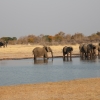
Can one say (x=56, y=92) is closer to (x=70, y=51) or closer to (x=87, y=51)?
(x=70, y=51)

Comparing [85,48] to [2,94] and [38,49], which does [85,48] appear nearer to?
[38,49]

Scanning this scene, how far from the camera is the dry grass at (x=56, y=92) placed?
31.0ft

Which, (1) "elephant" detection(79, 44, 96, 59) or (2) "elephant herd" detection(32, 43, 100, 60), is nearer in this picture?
(2) "elephant herd" detection(32, 43, 100, 60)

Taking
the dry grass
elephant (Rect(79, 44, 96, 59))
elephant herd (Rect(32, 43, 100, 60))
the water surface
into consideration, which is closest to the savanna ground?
the dry grass

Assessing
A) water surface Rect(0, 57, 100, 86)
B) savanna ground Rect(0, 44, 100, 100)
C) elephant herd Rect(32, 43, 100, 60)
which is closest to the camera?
savanna ground Rect(0, 44, 100, 100)

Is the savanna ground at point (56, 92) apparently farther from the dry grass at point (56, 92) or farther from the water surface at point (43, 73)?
the water surface at point (43, 73)

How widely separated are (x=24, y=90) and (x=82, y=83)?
232 centimetres

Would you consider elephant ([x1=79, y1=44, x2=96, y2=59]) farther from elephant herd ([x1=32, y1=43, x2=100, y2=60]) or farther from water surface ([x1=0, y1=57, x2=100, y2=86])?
water surface ([x1=0, y1=57, x2=100, y2=86])

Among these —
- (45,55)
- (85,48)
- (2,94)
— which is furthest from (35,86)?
(85,48)

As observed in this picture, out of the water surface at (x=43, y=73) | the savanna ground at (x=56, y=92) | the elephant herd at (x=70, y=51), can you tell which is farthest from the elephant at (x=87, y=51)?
the savanna ground at (x=56, y=92)

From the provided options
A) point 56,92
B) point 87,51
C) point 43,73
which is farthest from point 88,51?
point 56,92

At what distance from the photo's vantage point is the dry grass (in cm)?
945

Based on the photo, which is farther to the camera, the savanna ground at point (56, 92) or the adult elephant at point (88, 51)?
the adult elephant at point (88, 51)

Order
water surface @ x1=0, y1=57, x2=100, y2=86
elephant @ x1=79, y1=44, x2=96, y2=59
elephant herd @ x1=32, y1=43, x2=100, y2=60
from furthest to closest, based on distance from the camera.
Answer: elephant @ x1=79, y1=44, x2=96, y2=59
elephant herd @ x1=32, y1=43, x2=100, y2=60
water surface @ x1=0, y1=57, x2=100, y2=86
